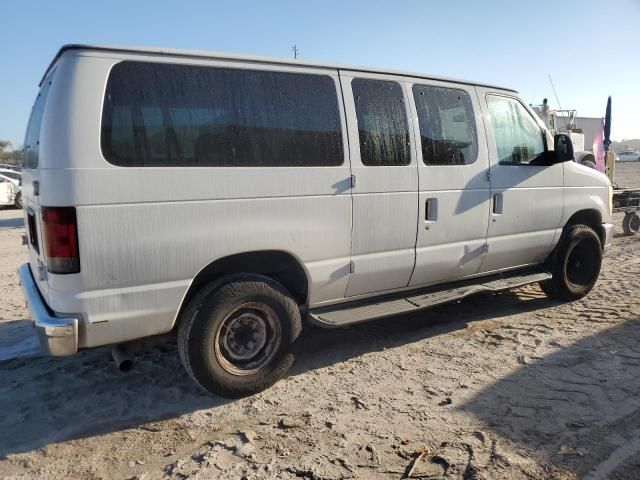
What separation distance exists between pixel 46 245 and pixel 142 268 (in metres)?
0.55

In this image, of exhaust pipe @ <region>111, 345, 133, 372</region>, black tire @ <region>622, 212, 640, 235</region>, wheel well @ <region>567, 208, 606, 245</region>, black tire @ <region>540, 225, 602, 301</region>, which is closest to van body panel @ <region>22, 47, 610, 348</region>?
exhaust pipe @ <region>111, 345, 133, 372</region>

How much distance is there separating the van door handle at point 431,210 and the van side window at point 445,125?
1.09ft

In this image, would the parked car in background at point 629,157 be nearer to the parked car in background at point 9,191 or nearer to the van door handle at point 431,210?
the parked car in background at point 9,191

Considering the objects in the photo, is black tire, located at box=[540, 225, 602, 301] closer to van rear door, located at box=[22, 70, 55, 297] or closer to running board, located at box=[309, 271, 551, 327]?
running board, located at box=[309, 271, 551, 327]

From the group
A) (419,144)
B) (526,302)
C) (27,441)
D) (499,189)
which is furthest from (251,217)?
(526,302)

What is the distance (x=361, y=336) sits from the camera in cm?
483

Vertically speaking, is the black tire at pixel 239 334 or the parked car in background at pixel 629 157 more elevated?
the parked car in background at pixel 629 157

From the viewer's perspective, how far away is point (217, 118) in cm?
333

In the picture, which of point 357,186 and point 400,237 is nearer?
point 357,186

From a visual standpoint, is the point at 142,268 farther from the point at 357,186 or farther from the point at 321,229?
the point at 357,186

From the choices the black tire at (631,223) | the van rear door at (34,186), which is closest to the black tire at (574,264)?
the van rear door at (34,186)

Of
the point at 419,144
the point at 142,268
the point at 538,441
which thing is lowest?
the point at 538,441

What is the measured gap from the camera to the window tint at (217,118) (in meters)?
3.06

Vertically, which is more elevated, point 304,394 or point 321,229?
point 321,229
